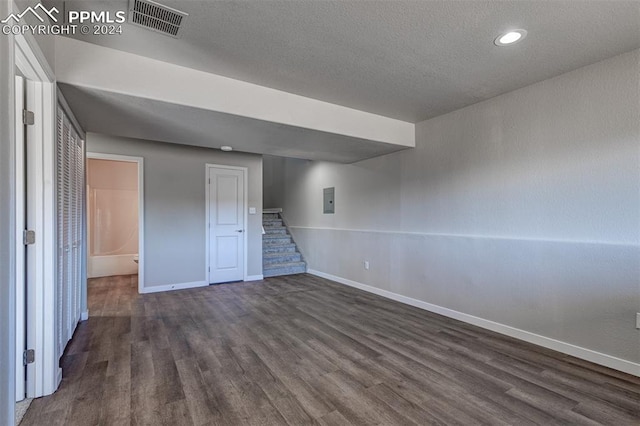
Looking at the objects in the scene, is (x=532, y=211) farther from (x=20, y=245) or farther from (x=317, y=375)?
(x=20, y=245)

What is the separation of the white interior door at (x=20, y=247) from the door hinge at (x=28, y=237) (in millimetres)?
14

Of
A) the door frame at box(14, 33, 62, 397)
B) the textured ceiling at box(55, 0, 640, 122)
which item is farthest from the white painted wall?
the textured ceiling at box(55, 0, 640, 122)

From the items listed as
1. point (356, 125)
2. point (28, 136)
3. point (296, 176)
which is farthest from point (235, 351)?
point (296, 176)

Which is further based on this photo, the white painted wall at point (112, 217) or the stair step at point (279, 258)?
the stair step at point (279, 258)

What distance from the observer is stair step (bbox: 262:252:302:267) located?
6.48 m

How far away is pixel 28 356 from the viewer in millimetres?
2016

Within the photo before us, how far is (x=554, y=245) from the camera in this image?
2832 mm

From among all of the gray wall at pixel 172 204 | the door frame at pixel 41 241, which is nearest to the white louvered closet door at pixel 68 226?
the door frame at pixel 41 241

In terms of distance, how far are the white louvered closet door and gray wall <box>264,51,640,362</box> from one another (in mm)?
3846

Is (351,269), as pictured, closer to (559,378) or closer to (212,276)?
(212,276)

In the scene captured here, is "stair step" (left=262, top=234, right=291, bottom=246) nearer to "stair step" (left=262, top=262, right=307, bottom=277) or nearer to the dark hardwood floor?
"stair step" (left=262, top=262, right=307, bottom=277)

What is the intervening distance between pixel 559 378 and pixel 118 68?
13.9ft

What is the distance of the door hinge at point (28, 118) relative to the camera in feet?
6.50

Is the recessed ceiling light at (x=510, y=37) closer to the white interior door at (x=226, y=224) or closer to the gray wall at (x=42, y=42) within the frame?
the gray wall at (x=42, y=42)
